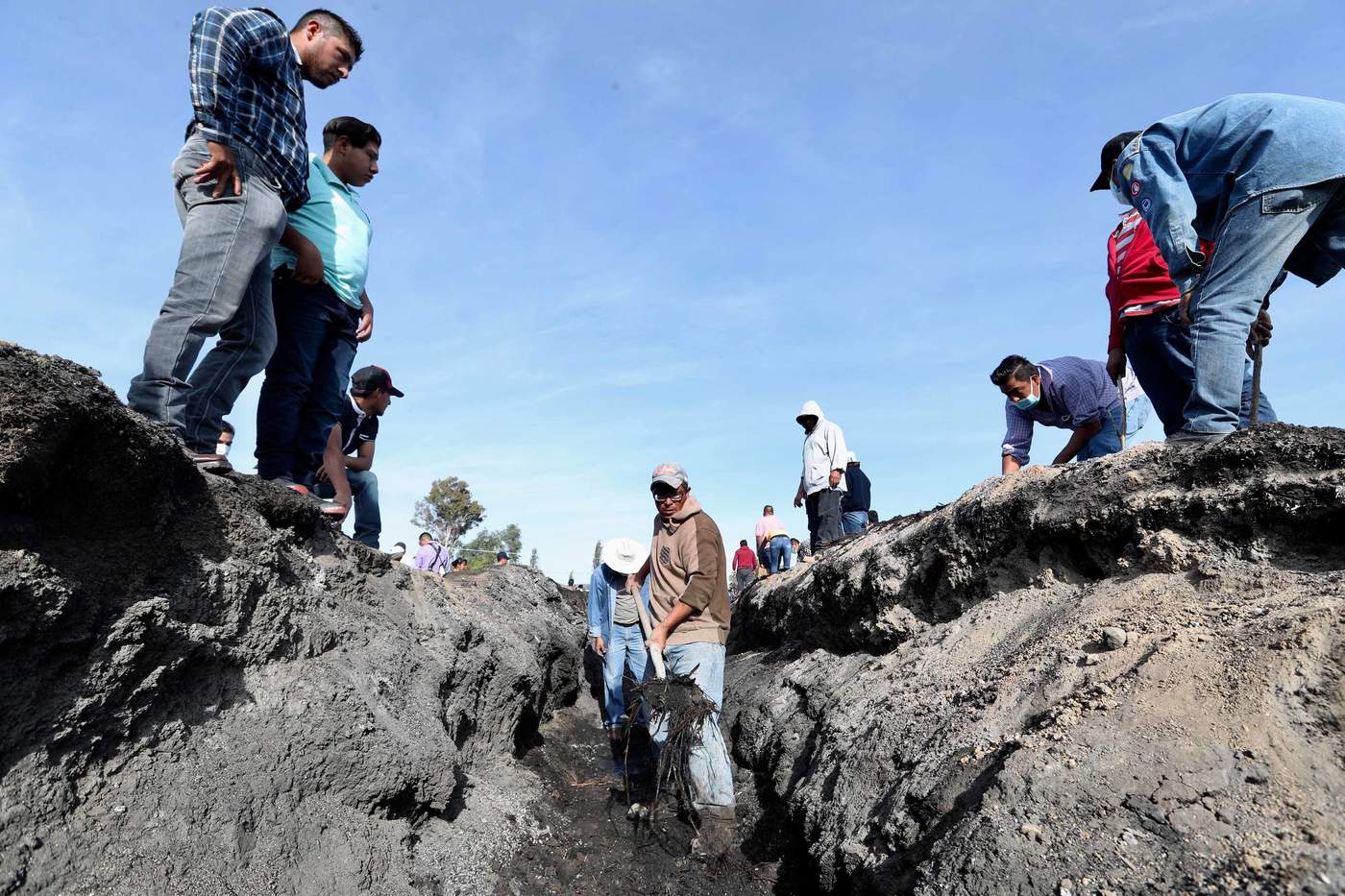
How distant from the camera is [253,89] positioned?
302cm

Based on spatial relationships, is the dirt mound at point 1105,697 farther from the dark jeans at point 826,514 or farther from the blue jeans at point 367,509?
the dark jeans at point 826,514

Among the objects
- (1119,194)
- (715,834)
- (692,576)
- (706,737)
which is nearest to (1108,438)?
(1119,194)

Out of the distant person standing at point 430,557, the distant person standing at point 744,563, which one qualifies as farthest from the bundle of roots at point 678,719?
the distant person standing at point 744,563

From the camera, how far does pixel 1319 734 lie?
1.93 m

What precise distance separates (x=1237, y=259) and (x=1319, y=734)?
191cm

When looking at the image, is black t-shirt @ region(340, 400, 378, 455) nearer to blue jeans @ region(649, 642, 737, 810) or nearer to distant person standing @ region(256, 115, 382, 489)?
distant person standing @ region(256, 115, 382, 489)

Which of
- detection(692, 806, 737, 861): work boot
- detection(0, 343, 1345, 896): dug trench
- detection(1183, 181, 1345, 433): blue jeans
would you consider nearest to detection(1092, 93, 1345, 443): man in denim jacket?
detection(1183, 181, 1345, 433): blue jeans

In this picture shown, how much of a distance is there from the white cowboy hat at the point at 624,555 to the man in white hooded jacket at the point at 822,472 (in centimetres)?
237

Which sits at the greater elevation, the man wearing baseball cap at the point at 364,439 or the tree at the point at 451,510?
the tree at the point at 451,510

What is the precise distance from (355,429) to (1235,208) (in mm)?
4934

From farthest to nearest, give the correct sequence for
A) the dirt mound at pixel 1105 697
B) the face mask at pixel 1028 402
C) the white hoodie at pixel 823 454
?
the white hoodie at pixel 823 454 < the face mask at pixel 1028 402 < the dirt mound at pixel 1105 697

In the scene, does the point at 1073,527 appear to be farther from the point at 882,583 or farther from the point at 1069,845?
the point at 1069,845

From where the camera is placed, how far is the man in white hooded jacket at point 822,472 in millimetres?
8062

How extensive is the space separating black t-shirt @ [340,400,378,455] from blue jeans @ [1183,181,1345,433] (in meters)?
4.67
